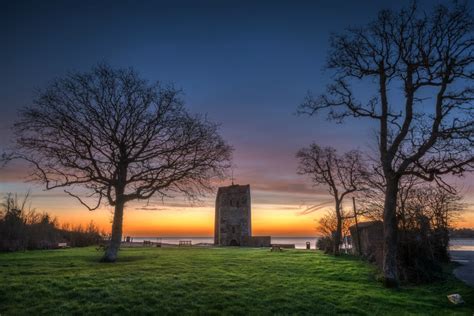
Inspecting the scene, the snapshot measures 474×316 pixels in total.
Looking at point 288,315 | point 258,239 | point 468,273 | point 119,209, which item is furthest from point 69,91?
point 258,239

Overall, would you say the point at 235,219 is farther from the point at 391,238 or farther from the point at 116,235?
the point at 391,238

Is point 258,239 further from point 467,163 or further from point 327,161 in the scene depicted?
point 467,163

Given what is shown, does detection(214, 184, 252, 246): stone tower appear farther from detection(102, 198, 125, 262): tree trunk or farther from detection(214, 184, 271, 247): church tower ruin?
detection(102, 198, 125, 262): tree trunk

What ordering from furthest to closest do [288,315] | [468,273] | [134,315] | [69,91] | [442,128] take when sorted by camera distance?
1. [69,91]
2. [468,273]
3. [442,128]
4. [288,315]
5. [134,315]

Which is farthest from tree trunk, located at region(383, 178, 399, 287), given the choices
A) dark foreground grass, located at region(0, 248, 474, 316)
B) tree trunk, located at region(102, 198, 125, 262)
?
tree trunk, located at region(102, 198, 125, 262)

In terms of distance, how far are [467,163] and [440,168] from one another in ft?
3.33

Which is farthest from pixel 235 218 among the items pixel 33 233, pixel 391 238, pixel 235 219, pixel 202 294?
pixel 202 294

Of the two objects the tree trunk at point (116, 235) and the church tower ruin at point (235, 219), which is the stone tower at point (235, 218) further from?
the tree trunk at point (116, 235)

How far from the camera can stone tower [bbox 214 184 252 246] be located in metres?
56.9

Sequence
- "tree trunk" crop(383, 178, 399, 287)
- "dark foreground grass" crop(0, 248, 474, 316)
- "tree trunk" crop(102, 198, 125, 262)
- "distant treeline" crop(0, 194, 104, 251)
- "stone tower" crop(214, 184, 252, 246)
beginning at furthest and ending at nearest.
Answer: "stone tower" crop(214, 184, 252, 246) < "distant treeline" crop(0, 194, 104, 251) < "tree trunk" crop(102, 198, 125, 262) < "tree trunk" crop(383, 178, 399, 287) < "dark foreground grass" crop(0, 248, 474, 316)

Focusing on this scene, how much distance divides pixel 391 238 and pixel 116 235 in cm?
1579

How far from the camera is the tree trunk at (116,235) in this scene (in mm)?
19297

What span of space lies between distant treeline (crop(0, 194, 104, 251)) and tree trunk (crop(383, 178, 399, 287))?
2901 centimetres

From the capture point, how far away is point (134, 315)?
917cm
